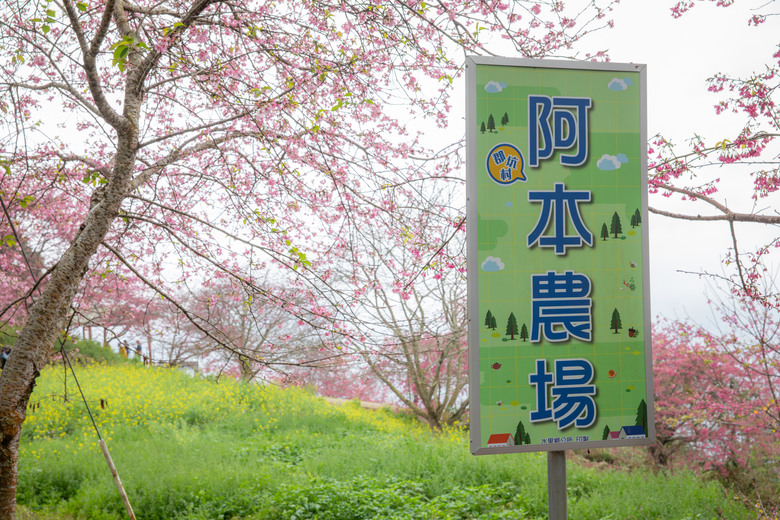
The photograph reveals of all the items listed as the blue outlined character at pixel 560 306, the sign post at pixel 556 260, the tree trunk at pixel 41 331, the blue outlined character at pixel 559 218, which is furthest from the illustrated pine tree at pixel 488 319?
the tree trunk at pixel 41 331

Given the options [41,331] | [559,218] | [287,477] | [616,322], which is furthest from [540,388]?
[287,477]

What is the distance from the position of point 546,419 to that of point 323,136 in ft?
9.54

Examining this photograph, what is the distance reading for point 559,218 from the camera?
2.62 m

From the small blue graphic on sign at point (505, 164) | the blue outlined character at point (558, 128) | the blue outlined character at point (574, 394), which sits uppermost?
the blue outlined character at point (558, 128)

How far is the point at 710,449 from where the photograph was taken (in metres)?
7.68

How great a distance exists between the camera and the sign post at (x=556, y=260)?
100.0 inches

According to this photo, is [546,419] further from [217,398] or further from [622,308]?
[217,398]

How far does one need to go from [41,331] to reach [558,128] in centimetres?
389

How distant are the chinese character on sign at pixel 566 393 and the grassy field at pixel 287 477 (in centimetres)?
269

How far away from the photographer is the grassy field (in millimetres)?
4988

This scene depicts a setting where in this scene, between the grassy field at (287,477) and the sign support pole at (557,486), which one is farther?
the grassy field at (287,477)

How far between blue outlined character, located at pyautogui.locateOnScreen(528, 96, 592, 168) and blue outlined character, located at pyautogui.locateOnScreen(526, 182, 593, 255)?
145 millimetres

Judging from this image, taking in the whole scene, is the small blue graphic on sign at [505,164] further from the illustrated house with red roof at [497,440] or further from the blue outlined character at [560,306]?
the illustrated house with red roof at [497,440]

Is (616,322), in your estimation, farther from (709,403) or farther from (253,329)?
(253,329)
